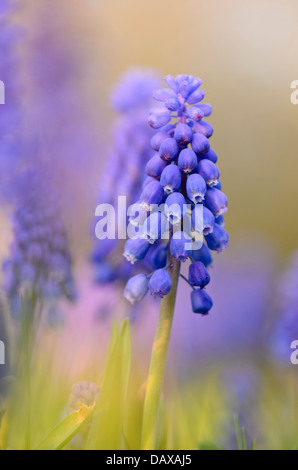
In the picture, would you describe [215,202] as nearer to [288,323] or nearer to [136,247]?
[136,247]

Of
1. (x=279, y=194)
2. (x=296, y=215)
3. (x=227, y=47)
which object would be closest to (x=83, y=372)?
(x=296, y=215)

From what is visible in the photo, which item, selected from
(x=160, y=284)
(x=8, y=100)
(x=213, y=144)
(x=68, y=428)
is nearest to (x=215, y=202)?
(x=160, y=284)

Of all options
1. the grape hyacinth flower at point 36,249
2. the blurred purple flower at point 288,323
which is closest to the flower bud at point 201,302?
the grape hyacinth flower at point 36,249

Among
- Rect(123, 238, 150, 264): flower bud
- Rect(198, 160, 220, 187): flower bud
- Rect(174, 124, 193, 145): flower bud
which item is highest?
Rect(174, 124, 193, 145): flower bud

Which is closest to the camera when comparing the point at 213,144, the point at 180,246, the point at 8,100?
the point at 180,246

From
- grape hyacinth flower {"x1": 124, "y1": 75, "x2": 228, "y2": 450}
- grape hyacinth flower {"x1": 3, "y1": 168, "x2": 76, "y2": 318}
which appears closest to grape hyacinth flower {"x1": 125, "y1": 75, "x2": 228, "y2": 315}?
grape hyacinth flower {"x1": 124, "y1": 75, "x2": 228, "y2": 450}

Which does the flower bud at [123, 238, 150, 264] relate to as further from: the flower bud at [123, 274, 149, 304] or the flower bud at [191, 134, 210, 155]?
the flower bud at [191, 134, 210, 155]
